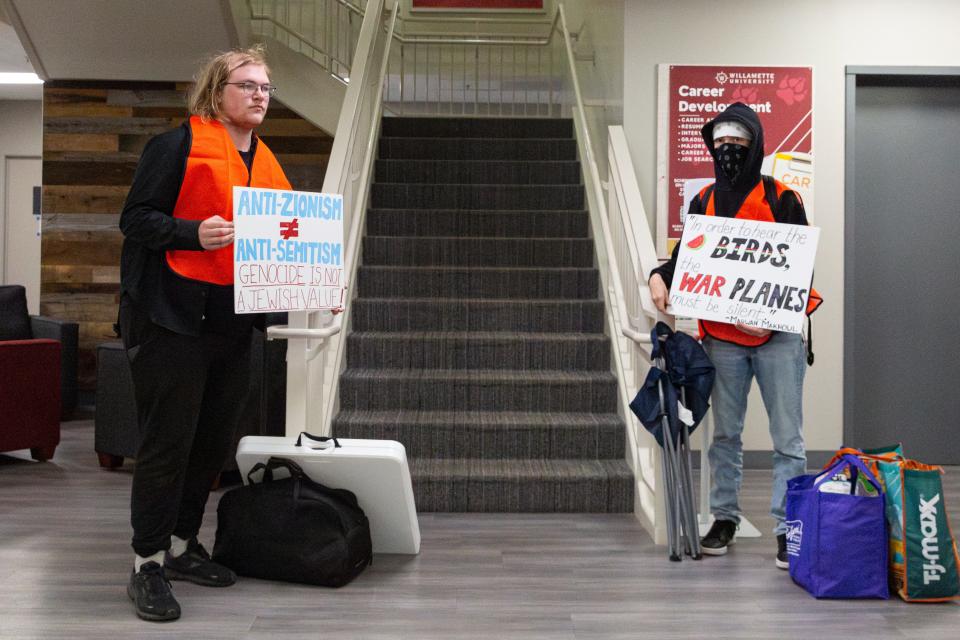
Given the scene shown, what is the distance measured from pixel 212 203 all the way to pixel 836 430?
10.9 feet

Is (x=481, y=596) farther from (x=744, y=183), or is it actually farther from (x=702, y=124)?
(x=702, y=124)

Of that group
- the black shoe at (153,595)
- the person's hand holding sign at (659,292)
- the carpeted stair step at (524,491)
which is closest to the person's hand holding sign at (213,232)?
the black shoe at (153,595)

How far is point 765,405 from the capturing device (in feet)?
9.96

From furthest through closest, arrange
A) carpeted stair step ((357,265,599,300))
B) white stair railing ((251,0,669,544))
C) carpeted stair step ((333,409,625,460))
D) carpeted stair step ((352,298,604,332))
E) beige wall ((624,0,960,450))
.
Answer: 1. carpeted stair step ((357,265,599,300))
2. carpeted stair step ((352,298,604,332))
3. beige wall ((624,0,960,450))
4. carpeted stair step ((333,409,625,460))
5. white stair railing ((251,0,669,544))

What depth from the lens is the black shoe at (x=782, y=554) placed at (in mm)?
2967

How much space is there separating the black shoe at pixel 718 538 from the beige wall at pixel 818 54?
1.43 m

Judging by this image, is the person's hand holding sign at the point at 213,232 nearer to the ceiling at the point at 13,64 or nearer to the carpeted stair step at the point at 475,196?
the carpeted stair step at the point at 475,196

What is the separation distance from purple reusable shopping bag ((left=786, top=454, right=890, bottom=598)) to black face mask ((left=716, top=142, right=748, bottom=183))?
38.5 inches

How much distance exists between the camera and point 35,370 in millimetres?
4645

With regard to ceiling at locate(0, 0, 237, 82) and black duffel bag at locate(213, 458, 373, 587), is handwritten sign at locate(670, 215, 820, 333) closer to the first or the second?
black duffel bag at locate(213, 458, 373, 587)

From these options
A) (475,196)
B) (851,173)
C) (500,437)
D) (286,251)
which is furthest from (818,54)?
(286,251)

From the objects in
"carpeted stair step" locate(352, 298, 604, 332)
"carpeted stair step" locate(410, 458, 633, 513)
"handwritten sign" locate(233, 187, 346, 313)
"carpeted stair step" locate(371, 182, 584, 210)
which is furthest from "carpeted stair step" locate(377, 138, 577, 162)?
"handwritten sign" locate(233, 187, 346, 313)

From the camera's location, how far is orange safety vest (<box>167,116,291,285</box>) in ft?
8.14

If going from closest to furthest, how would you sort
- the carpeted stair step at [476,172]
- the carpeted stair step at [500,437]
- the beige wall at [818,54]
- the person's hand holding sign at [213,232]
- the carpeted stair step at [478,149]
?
1. the person's hand holding sign at [213,232]
2. the carpeted stair step at [500,437]
3. the beige wall at [818,54]
4. the carpeted stair step at [476,172]
5. the carpeted stair step at [478,149]
